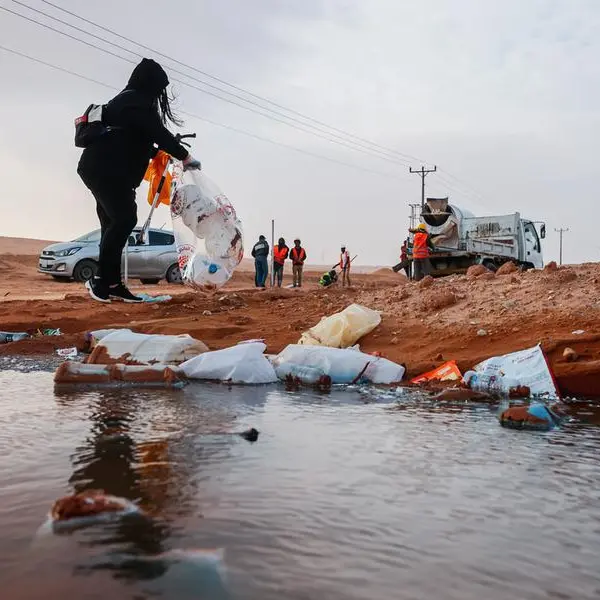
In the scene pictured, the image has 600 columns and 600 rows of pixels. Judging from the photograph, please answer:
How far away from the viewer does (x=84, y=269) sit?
60.8 ft

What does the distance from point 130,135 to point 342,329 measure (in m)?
2.72

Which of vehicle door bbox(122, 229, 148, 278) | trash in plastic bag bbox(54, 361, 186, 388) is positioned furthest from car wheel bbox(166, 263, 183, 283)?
trash in plastic bag bbox(54, 361, 186, 388)

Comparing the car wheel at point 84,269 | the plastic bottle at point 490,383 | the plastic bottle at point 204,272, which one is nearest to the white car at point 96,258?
the car wheel at point 84,269

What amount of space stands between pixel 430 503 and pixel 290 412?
162 centimetres

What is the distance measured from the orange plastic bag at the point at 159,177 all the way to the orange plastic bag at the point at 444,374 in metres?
3.58

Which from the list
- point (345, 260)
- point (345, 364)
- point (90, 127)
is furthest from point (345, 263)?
point (345, 364)

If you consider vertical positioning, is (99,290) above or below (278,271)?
below

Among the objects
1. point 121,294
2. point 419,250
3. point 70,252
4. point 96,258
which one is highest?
point 419,250

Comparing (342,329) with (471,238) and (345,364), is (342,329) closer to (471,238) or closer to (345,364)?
(345,364)

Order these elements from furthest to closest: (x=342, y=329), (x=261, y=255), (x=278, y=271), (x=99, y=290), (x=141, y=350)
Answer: (x=278, y=271)
(x=261, y=255)
(x=99, y=290)
(x=342, y=329)
(x=141, y=350)

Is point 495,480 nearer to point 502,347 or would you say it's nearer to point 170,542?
point 170,542

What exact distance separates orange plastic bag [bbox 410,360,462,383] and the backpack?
12.0ft

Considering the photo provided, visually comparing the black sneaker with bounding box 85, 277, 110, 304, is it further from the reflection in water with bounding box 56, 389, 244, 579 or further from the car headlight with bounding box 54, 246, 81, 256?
the car headlight with bounding box 54, 246, 81, 256

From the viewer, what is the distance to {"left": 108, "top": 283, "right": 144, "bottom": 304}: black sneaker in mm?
7398
